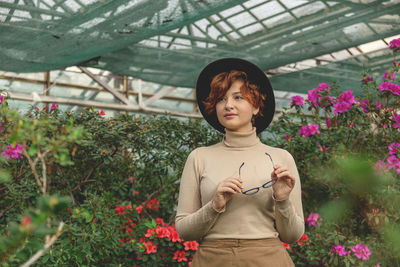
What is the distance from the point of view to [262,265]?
4.40 feet

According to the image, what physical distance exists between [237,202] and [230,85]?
432 millimetres

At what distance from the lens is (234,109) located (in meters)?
1.47

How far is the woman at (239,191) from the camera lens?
4.37 feet

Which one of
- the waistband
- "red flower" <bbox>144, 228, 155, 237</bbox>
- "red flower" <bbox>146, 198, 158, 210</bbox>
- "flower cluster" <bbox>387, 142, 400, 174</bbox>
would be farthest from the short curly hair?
"red flower" <bbox>146, 198, 158, 210</bbox>

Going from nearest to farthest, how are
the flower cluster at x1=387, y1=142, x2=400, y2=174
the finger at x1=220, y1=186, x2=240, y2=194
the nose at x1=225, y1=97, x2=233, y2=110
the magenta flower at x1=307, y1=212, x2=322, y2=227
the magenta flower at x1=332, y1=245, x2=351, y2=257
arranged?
the finger at x1=220, y1=186, x2=240, y2=194 → the nose at x1=225, y1=97, x2=233, y2=110 → the flower cluster at x1=387, y1=142, x2=400, y2=174 → the magenta flower at x1=332, y1=245, x2=351, y2=257 → the magenta flower at x1=307, y1=212, x2=322, y2=227

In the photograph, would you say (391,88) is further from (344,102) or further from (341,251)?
(341,251)

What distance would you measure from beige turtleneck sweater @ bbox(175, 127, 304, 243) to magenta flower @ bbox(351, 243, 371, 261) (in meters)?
1.35

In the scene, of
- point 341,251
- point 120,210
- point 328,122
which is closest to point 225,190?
point 341,251

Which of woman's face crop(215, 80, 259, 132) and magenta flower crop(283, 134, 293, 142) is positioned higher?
woman's face crop(215, 80, 259, 132)

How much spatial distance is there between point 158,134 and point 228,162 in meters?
1.62

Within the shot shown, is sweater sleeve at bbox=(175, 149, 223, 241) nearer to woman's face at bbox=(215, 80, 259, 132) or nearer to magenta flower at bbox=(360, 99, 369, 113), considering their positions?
woman's face at bbox=(215, 80, 259, 132)

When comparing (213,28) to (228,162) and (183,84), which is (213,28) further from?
(228,162)

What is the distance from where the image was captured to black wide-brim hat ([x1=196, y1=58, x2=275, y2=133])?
1550mm

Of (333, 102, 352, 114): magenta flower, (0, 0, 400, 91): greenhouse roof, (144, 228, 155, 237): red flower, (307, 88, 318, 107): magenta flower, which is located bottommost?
(144, 228, 155, 237): red flower
